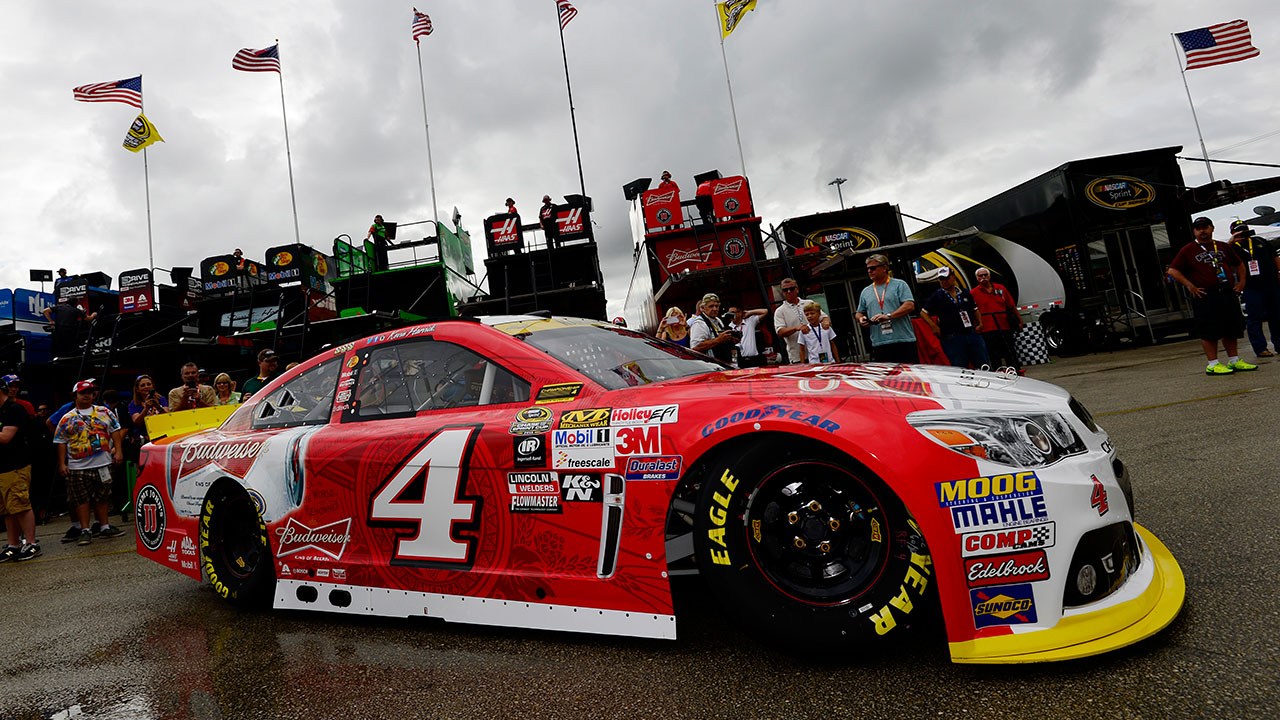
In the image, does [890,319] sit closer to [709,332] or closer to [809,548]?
[709,332]

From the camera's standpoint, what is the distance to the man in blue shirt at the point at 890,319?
18.7ft

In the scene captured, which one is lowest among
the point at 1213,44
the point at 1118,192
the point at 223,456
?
the point at 223,456

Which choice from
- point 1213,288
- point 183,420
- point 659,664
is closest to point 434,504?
point 659,664

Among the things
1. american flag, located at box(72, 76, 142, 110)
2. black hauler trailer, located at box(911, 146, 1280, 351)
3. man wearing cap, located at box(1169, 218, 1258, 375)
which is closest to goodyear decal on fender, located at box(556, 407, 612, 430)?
man wearing cap, located at box(1169, 218, 1258, 375)

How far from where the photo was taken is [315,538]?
116 inches

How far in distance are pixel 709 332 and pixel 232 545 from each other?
15.7 ft

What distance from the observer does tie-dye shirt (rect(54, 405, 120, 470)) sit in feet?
20.6

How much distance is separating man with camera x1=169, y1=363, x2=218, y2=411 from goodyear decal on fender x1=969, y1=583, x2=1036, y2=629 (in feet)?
23.6

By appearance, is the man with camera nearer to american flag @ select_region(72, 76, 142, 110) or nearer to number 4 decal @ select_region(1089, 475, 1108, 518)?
number 4 decal @ select_region(1089, 475, 1108, 518)

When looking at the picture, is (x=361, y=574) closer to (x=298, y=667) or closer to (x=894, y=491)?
(x=298, y=667)

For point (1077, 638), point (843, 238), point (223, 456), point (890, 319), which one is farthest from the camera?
point (843, 238)

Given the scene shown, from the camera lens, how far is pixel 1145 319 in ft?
42.3

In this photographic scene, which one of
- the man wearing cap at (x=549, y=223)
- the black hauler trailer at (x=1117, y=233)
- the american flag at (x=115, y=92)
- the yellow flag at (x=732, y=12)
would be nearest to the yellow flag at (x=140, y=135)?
the american flag at (x=115, y=92)

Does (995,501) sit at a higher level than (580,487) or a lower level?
lower
